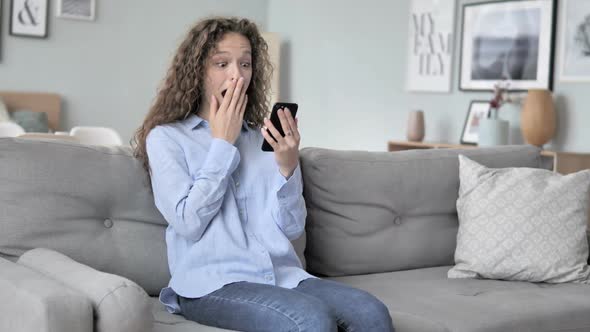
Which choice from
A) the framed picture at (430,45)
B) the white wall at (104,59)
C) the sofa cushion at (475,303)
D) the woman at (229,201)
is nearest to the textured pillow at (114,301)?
the woman at (229,201)

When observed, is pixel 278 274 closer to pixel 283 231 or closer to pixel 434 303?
pixel 283 231

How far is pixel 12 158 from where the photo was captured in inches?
86.0

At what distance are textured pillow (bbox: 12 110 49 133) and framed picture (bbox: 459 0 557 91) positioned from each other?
3263mm

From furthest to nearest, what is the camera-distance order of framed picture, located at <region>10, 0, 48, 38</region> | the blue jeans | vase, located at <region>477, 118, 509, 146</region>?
framed picture, located at <region>10, 0, 48, 38</region> → vase, located at <region>477, 118, 509, 146</region> → the blue jeans

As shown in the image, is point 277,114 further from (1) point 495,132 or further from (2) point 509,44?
(2) point 509,44

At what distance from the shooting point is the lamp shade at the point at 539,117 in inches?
202

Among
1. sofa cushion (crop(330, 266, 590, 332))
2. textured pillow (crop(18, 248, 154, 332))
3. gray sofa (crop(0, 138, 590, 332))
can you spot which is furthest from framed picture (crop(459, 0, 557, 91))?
textured pillow (crop(18, 248, 154, 332))

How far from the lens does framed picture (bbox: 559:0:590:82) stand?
516 centimetres

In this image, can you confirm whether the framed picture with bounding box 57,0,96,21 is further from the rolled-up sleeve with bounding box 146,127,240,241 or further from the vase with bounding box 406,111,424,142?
the rolled-up sleeve with bounding box 146,127,240,241

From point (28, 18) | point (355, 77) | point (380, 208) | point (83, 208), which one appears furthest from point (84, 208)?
point (28, 18)

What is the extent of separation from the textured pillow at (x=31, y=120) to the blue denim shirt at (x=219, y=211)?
4.65 m

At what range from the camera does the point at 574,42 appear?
5.24 m

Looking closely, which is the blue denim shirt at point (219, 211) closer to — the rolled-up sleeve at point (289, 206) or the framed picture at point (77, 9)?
the rolled-up sleeve at point (289, 206)

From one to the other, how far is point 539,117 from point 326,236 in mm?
2872
